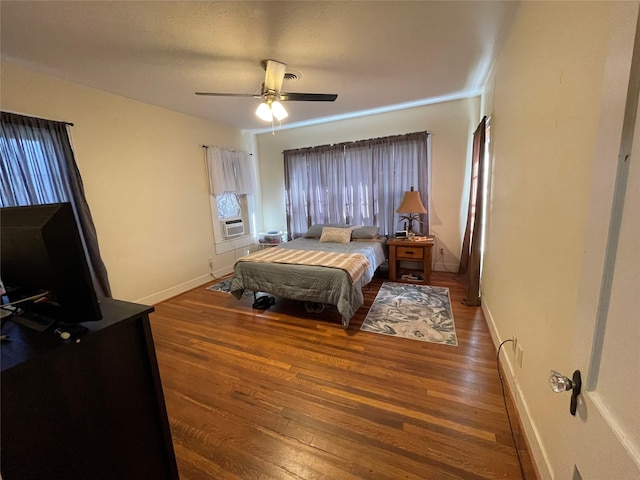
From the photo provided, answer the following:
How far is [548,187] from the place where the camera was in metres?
1.26

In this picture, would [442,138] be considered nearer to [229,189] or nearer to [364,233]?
[364,233]

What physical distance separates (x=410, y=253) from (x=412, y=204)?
2.32 feet

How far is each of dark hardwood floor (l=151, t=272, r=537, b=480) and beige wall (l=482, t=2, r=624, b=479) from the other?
30 centimetres

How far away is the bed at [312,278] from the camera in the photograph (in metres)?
2.60

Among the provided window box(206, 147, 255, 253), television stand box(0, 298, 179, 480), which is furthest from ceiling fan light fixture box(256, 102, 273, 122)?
window box(206, 147, 255, 253)

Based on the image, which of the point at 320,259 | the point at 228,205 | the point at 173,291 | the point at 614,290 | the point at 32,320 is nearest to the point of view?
the point at 614,290

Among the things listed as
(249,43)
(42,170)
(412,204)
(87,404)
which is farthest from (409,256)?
(42,170)

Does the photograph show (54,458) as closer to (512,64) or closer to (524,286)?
(524,286)

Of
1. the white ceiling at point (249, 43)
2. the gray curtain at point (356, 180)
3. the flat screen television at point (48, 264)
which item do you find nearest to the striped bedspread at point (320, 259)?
the gray curtain at point (356, 180)

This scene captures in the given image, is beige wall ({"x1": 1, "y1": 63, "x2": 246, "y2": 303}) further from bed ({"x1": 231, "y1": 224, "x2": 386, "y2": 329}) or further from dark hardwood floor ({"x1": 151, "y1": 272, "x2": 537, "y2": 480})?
bed ({"x1": 231, "y1": 224, "x2": 386, "y2": 329})

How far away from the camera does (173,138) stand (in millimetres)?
3682

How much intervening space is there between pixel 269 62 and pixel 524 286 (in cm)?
254

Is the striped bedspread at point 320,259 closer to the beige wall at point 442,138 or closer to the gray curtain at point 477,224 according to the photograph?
the gray curtain at point 477,224

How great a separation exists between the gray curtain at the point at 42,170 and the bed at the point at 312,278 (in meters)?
1.35
